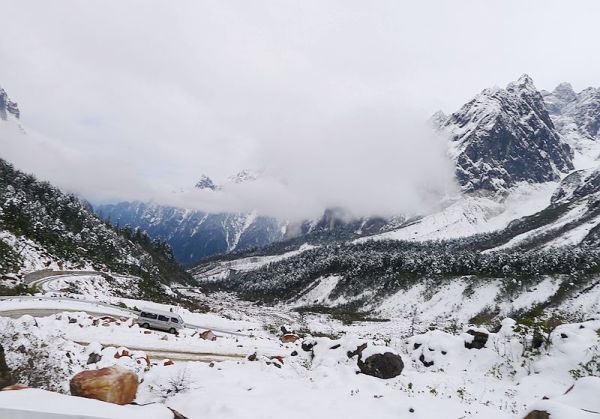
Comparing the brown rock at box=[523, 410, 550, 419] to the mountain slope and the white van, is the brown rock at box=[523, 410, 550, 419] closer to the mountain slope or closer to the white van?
the white van

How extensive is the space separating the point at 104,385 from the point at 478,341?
1515cm

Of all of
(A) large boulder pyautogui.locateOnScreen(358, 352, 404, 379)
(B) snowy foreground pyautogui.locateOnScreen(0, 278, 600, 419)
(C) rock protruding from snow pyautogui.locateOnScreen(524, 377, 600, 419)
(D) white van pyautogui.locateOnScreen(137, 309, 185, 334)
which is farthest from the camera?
(D) white van pyautogui.locateOnScreen(137, 309, 185, 334)

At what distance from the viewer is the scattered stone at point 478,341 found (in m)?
18.0

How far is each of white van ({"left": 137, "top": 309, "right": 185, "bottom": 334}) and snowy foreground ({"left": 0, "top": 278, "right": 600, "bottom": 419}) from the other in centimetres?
1093

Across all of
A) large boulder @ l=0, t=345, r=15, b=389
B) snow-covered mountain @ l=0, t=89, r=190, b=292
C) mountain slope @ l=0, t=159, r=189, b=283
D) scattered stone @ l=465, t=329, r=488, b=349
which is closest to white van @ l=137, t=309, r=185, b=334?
scattered stone @ l=465, t=329, r=488, b=349

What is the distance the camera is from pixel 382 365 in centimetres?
1525

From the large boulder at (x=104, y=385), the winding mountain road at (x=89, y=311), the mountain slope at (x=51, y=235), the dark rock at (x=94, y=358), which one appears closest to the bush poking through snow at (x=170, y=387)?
the large boulder at (x=104, y=385)

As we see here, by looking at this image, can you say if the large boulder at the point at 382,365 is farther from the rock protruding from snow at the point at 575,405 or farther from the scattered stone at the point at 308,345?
the rock protruding from snow at the point at 575,405

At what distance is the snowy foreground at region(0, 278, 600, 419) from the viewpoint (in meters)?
8.87

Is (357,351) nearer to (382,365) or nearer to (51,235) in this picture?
(382,365)

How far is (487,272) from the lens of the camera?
402 feet

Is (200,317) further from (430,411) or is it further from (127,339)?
(430,411)

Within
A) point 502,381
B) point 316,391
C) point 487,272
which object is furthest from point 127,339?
point 487,272

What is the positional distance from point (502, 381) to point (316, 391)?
24.7 feet
